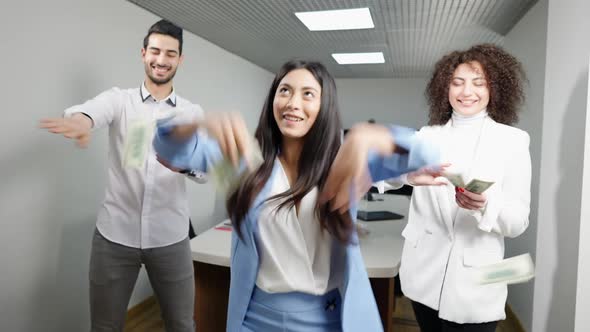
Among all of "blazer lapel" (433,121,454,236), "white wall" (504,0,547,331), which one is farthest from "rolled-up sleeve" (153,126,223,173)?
"white wall" (504,0,547,331)

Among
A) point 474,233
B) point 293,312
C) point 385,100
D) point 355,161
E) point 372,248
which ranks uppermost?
point 385,100

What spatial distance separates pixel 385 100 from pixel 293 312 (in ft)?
22.5

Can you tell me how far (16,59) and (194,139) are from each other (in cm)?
174

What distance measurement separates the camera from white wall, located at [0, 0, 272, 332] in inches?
82.0

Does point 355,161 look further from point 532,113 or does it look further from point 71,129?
Result: point 532,113

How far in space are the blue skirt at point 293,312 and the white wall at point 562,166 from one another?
1498mm

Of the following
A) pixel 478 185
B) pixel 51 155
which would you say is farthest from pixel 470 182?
pixel 51 155

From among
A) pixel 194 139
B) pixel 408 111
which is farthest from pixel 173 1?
pixel 408 111

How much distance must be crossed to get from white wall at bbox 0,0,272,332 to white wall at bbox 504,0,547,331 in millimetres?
3045

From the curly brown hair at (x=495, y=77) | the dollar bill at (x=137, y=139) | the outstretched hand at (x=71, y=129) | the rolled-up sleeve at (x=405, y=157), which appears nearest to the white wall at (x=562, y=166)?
the curly brown hair at (x=495, y=77)

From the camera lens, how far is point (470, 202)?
1146 millimetres

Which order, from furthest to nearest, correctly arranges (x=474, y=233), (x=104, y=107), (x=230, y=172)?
(x=104, y=107) → (x=474, y=233) → (x=230, y=172)

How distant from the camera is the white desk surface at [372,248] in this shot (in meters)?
1.91

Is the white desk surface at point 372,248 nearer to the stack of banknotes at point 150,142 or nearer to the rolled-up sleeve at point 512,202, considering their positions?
the rolled-up sleeve at point 512,202
